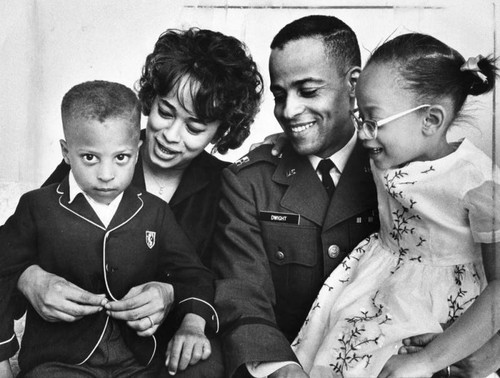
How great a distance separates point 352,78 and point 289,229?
42 centimetres

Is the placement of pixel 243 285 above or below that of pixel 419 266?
below

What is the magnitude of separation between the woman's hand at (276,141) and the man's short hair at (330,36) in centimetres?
23

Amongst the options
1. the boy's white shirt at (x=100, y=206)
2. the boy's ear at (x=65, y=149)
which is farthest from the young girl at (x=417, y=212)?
the boy's ear at (x=65, y=149)

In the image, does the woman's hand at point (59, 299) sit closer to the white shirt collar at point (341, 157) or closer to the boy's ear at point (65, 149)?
the boy's ear at point (65, 149)

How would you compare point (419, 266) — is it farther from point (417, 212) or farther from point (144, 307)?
point (144, 307)

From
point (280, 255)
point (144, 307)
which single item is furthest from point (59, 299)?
point (280, 255)

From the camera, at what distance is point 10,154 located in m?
1.72

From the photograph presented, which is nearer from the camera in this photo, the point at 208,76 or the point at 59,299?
the point at 59,299

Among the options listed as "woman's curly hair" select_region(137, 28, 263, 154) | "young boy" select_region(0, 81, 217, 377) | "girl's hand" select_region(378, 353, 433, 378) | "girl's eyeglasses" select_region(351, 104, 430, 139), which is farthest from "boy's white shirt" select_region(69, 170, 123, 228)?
A: "girl's hand" select_region(378, 353, 433, 378)

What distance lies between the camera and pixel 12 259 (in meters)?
1.53

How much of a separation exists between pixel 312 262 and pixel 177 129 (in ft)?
1.61

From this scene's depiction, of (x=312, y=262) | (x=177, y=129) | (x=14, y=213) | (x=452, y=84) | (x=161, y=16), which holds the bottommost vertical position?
(x=312, y=262)

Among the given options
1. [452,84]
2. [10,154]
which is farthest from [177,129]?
[452,84]

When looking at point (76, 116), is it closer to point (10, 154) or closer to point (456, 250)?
point (10, 154)
